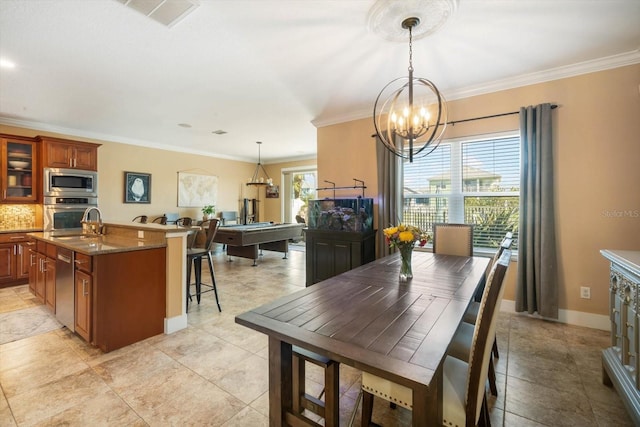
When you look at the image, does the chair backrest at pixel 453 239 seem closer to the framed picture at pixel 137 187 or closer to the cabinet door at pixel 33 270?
the cabinet door at pixel 33 270

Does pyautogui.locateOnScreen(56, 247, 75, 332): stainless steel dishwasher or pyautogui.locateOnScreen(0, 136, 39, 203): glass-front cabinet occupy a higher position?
pyautogui.locateOnScreen(0, 136, 39, 203): glass-front cabinet

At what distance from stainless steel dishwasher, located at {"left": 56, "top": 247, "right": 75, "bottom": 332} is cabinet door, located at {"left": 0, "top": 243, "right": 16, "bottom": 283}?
242 cm

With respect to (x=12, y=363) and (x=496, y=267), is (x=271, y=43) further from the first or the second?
(x=12, y=363)

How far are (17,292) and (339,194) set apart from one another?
4.86 metres

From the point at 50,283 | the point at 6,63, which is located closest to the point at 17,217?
the point at 50,283

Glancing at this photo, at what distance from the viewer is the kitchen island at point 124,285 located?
231cm

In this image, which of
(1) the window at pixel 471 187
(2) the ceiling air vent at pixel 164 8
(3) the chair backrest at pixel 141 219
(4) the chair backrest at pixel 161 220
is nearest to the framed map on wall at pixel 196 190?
(4) the chair backrest at pixel 161 220

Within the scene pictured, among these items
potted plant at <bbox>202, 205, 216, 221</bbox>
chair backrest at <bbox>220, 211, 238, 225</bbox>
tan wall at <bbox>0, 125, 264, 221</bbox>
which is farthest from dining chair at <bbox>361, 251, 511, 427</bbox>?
chair backrest at <bbox>220, 211, 238, 225</bbox>

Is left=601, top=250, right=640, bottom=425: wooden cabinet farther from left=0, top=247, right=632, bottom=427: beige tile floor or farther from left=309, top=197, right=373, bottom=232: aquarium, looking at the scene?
left=309, top=197, right=373, bottom=232: aquarium

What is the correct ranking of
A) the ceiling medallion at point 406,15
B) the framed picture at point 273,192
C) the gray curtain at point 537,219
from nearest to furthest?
the ceiling medallion at point 406,15
the gray curtain at point 537,219
the framed picture at point 273,192

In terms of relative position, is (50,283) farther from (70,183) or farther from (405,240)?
(405,240)

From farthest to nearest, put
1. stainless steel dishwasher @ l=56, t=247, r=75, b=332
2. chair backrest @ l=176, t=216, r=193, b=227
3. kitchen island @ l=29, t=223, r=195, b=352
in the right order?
chair backrest @ l=176, t=216, r=193, b=227, stainless steel dishwasher @ l=56, t=247, r=75, b=332, kitchen island @ l=29, t=223, r=195, b=352

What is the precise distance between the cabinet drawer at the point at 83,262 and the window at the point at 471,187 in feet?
11.7

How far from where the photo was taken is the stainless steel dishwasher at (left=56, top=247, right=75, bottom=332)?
8.37ft
